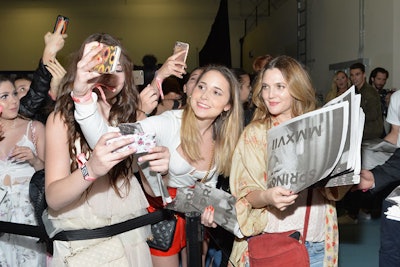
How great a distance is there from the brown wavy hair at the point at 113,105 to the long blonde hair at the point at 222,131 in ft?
1.51

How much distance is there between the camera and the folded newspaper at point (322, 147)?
5.23 feet

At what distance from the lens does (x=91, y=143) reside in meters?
1.53

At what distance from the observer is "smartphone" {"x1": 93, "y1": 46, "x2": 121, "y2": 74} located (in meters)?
1.36

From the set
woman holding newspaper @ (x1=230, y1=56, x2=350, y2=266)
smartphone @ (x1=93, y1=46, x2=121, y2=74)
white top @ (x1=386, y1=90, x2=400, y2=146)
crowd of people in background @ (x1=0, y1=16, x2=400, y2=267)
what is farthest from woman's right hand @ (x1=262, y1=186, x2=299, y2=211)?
white top @ (x1=386, y1=90, x2=400, y2=146)

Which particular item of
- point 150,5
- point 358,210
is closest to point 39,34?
point 150,5

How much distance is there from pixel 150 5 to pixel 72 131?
1410 centimetres

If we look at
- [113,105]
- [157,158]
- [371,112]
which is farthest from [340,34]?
[157,158]

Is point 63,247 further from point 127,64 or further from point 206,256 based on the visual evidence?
point 206,256

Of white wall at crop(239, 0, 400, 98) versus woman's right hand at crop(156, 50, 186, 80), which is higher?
white wall at crop(239, 0, 400, 98)

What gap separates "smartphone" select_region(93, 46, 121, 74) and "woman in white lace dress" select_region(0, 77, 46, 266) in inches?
52.5

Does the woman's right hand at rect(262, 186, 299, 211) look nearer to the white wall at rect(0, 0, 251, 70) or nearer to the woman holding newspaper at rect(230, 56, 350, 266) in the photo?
the woman holding newspaper at rect(230, 56, 350, 266)

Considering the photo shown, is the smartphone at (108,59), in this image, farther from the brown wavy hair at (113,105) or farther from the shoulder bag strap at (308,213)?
the shoulder bag strap at (308,213)

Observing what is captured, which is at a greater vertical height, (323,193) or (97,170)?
(97,170)

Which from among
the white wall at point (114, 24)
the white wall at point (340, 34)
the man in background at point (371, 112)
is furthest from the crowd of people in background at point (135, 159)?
the white wall at point (114, 24)
